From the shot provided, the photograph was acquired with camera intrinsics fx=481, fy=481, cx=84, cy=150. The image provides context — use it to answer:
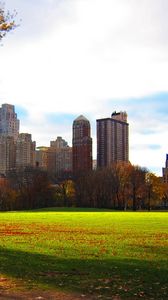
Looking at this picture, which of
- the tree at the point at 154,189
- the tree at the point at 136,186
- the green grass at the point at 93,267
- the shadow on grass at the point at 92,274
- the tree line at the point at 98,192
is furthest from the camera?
the tree at the point at 154,189

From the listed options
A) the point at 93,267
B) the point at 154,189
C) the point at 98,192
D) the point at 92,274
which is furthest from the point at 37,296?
the point at 154,189

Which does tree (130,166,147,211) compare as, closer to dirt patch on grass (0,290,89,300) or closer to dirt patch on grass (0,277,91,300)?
dirt patch on grass (0,277,91,300)

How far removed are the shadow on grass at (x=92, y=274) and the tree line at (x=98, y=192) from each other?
125726 millimetres

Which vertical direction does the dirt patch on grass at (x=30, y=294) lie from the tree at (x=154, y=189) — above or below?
below

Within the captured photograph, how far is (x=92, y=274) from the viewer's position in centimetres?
1406

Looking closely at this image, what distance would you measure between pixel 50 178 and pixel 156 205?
117 feet

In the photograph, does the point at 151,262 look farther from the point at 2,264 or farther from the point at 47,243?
the point at 47,243

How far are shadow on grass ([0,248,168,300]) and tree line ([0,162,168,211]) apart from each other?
12573 centimetres

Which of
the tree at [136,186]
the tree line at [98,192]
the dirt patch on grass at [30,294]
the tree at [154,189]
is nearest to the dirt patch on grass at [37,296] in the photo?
the dirt patch on grass at [30,294]

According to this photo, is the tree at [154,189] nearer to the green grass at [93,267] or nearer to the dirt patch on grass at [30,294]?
the green grass at [93,267]

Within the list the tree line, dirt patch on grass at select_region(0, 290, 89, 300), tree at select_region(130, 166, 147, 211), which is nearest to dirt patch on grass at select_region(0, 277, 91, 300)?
dirt patch on grass at select_region(0, 290, 89, 300)

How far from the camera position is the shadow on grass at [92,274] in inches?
457

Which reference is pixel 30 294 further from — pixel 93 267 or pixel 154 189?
pixel 154 189

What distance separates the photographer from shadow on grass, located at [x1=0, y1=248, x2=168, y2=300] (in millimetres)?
11602
